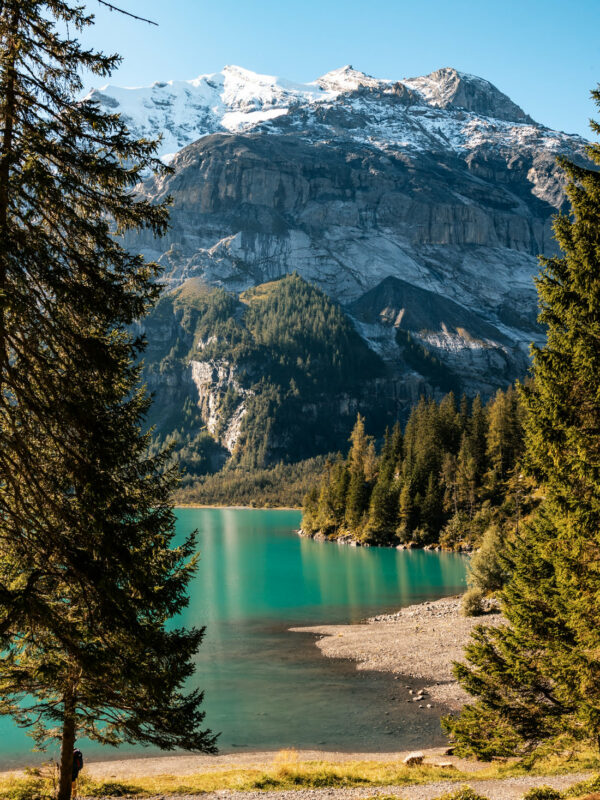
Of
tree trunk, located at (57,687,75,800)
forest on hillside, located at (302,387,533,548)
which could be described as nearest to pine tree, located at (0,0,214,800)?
tree trunk, located at (57,687,75,800)

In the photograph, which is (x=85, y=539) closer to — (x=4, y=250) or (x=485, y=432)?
(x=4, y=250)

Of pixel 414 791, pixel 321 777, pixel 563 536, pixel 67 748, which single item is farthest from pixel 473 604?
pixel 67 748

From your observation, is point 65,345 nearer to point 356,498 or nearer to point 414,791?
point 414,791

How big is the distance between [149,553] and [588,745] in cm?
1044

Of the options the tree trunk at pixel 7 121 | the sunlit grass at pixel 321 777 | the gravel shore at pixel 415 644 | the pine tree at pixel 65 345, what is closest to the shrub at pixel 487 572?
the gravel shore at pixel 415 644

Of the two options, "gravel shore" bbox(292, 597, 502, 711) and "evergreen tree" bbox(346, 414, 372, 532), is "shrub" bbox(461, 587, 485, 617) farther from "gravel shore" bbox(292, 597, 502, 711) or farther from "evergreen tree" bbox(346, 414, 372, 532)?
"evergreen tree" bbox(346, 414, 372, 532)

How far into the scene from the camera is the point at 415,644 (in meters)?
37.6

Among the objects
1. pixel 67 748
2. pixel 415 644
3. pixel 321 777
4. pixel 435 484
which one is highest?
pixel 435 484

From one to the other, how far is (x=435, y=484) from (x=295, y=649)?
6220 centimetres

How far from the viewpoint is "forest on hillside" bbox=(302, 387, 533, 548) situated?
3472 inches

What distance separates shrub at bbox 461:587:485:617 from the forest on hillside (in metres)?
29.4

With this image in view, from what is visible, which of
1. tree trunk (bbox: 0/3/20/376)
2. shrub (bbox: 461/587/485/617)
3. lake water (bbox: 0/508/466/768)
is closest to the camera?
tree trunk (bbox: 0/3/20/376)

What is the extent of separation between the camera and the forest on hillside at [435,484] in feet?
289

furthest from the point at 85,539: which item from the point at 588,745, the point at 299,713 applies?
the point at 299,713
